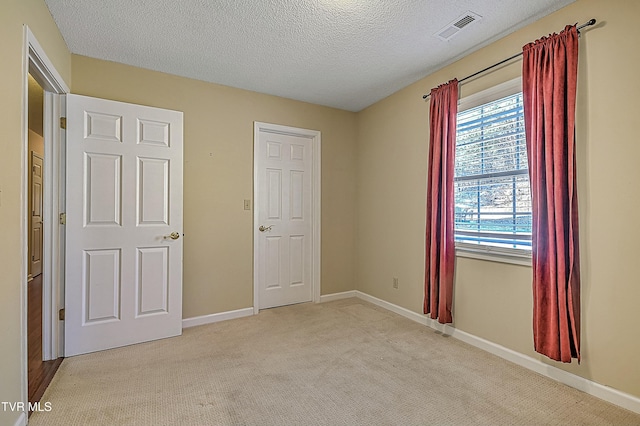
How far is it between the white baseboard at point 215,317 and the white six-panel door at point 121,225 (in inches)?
8.9

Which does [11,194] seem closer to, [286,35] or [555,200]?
[286,35]

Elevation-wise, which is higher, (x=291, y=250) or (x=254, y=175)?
(x=254, y=175)

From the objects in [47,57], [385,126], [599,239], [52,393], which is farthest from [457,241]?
[47,57]

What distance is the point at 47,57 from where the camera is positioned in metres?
2.12

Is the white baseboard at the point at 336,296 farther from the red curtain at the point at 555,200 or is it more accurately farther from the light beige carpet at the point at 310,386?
the red curtain at the point at 555,200

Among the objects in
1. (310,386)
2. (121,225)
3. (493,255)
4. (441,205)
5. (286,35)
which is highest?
(286,35)

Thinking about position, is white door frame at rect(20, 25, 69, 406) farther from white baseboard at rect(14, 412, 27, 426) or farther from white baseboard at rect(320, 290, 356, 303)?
white baseboard at rect(320, 290, 356, 303)

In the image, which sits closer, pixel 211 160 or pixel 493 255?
pixel 493 255

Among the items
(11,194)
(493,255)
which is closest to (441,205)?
(493,255)

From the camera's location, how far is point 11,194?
5.32 feet

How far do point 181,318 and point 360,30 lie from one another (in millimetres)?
2971

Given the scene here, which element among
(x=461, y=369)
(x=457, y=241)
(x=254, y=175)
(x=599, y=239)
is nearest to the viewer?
(x=599, y=239)

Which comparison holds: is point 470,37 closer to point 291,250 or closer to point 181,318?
point 291,250

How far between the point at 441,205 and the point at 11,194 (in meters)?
3.00
